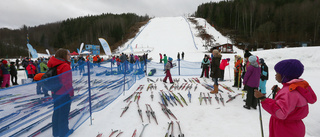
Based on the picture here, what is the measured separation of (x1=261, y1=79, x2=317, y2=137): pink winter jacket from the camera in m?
1.63

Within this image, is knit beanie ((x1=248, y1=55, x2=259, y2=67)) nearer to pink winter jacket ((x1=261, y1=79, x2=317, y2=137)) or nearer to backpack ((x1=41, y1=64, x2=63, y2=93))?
pink winter jacket ((x1=261, y1=79, x2=317, y2=137))

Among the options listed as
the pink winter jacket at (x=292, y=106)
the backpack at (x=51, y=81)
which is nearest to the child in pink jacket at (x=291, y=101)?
the pink winter jacket at (x=292, y=106)

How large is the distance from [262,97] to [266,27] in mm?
50072

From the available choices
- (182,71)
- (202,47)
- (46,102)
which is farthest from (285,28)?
(46,102)

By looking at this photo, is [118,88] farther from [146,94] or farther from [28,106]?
[28,106]

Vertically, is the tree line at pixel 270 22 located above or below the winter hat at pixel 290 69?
above

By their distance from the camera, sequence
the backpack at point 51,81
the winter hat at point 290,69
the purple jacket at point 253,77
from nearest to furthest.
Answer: the winter hat at point 290,69 → the backpack at point 51,81 → the purple jacket at point 253,77

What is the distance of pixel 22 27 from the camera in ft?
293

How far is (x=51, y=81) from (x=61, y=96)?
16.7 inches

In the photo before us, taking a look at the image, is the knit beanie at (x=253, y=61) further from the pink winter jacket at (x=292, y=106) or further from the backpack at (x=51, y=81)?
the backpack at (x=51, y=81)

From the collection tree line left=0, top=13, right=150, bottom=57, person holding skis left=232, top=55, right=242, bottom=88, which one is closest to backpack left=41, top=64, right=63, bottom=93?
person holding skis left=232, top=55, right=242, bottom=88

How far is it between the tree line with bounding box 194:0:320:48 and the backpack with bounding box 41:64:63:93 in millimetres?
40694

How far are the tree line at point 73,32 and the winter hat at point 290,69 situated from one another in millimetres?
58205

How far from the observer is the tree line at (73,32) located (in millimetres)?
63566
